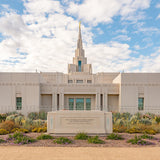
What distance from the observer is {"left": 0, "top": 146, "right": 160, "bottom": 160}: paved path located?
5.95 metres

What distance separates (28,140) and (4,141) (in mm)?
1279

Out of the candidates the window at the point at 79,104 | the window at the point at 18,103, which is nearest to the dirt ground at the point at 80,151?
the window at the point at 18,103

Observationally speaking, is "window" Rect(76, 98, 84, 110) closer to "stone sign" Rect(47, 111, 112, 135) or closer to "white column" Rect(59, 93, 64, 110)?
"white column" Rect(59, 93, 64, 110)

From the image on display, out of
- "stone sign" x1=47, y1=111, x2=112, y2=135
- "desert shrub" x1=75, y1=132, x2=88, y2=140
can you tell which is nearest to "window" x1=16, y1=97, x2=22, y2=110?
"stone sign" x1=47, y1=111, x2=112, y2=135

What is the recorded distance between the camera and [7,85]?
18.7m

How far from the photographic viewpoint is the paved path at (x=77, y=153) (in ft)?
19.5

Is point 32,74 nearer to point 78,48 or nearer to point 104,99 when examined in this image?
point 104,99

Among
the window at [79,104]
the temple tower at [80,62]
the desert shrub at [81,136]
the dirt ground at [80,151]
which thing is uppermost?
the temple tower at [80,62]

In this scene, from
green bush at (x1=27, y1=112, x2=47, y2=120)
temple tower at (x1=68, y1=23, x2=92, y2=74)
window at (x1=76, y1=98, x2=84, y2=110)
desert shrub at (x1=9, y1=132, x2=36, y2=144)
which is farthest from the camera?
temple tower at (x1=68, y1=23, x2=92, y2=74)

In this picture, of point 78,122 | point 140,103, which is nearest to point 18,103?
point 78,122

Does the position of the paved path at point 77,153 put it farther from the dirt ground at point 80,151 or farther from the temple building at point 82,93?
the temple building at point 82,93

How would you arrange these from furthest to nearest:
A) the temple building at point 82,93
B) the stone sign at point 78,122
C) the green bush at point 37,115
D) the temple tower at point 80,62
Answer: the temple tower at point 80,62 < the temple building at point 82,93 < the green bush at point 37,115 < the stone sign at point 78,122

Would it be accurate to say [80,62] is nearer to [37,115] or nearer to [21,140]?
[37,115]

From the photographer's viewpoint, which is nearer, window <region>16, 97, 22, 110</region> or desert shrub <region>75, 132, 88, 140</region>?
desert shrub <region>75, 132, 88, 140</region>
